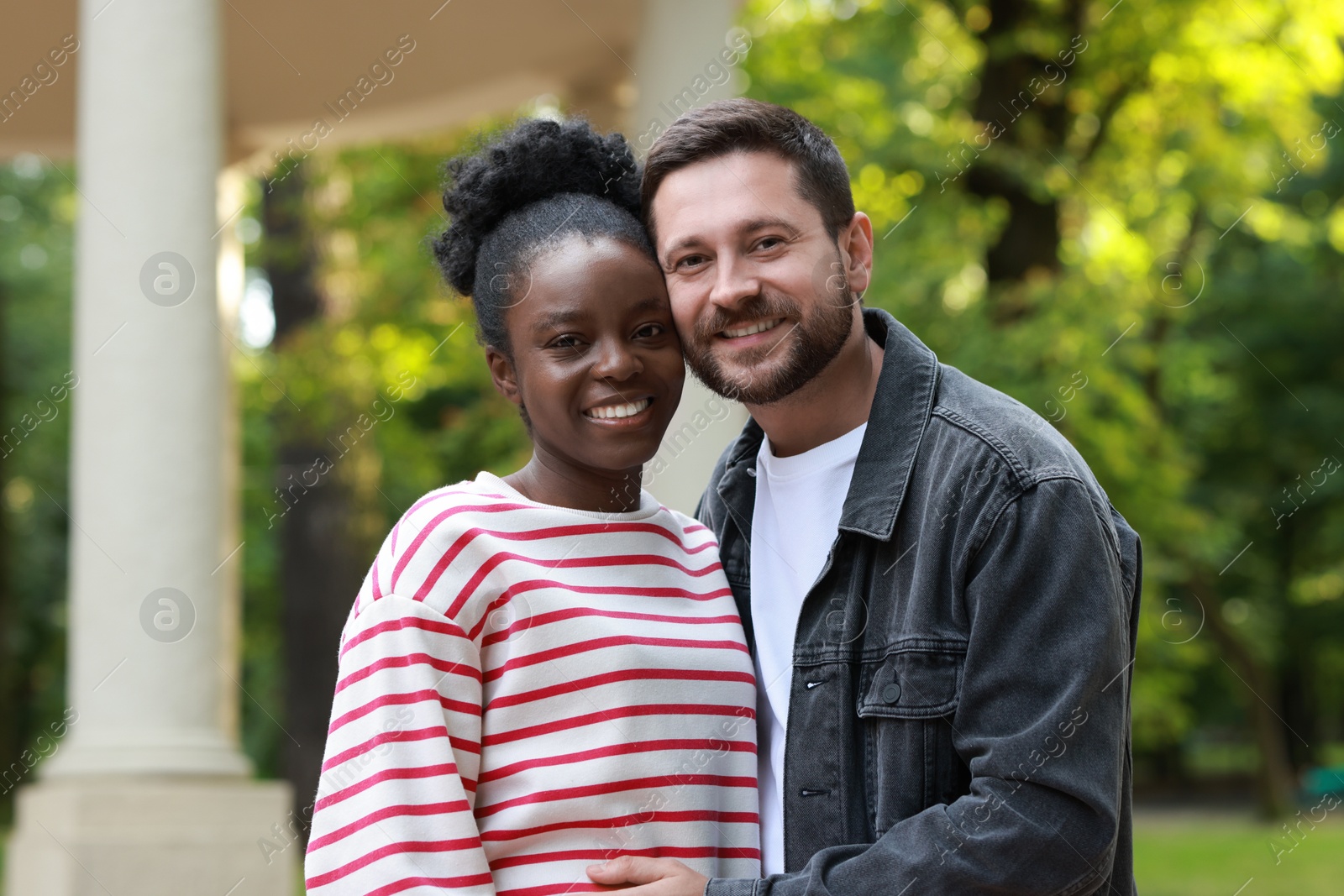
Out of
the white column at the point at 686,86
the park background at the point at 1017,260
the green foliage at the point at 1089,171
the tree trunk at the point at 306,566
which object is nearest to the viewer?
the white column at the point at 686,86

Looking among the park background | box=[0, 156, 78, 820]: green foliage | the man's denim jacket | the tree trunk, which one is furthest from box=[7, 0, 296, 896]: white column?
box=[0, 156, 78, 820]: green foliage

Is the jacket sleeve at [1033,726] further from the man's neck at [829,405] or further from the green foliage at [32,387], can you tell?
the green foliage at [32,387]

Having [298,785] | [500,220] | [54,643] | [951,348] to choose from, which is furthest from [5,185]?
[500,220]

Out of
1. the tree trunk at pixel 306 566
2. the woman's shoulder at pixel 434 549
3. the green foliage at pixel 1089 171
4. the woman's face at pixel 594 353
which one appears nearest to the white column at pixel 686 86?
the green foliage at pixel 1089 171

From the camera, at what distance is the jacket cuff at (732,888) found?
2.40 meters

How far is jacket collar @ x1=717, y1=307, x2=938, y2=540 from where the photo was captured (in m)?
2.61

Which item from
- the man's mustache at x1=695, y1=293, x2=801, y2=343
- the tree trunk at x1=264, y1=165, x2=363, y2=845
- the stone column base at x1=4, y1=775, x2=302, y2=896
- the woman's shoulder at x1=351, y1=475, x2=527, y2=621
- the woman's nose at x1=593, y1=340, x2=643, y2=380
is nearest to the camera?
the woman's shoulder at x1=351, y1=475, x2=527, y2=621

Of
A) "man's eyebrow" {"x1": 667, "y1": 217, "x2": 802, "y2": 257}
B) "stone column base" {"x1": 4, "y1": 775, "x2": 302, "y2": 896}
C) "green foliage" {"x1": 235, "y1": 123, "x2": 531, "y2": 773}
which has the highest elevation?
"green foliage" {"x1": 235, "y1": 123, "x2": 531, "y2": 773}

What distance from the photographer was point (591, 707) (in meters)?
2.48

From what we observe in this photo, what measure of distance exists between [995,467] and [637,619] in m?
0.68

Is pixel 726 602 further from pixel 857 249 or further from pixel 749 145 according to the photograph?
pixel 749 145

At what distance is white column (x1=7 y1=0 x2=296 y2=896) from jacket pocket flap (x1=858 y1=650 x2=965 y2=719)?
16.1ft

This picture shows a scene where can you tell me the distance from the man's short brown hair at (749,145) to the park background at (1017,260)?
4767 millimetres

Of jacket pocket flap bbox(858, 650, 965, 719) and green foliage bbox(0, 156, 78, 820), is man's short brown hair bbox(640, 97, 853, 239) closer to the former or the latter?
jacket pocket flap bbox(858, 650, 965, 719)
